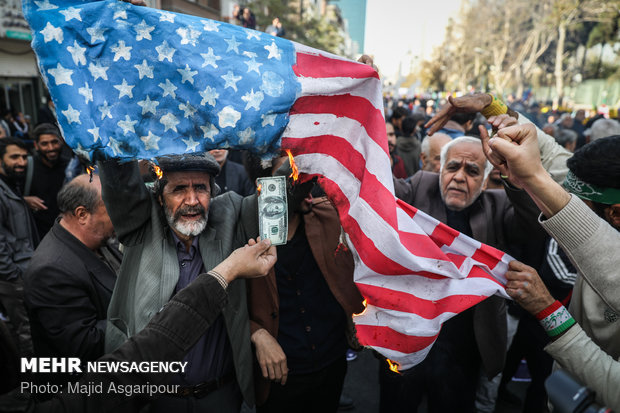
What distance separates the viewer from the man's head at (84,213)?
2.49m

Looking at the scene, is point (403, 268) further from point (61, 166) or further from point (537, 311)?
point (61, 166)

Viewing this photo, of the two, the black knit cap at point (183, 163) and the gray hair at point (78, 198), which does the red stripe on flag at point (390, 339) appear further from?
the gray hair at point (78, 198)

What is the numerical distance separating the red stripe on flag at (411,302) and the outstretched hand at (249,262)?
509mm

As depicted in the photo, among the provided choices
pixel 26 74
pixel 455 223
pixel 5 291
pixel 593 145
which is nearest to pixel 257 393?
pixel 5 291

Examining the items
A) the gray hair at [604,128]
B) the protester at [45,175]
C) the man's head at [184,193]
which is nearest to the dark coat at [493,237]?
the man's head at [184,193]

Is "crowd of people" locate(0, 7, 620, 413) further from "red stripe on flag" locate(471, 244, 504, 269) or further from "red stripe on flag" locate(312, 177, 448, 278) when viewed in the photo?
"red stripe on flag" locate(312, 177, 448, 278)

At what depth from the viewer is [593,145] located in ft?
6.29

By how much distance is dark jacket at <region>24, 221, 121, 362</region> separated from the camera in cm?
224

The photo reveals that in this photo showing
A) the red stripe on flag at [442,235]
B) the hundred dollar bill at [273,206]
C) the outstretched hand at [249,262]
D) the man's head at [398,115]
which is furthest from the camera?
the man's head at [398,115]

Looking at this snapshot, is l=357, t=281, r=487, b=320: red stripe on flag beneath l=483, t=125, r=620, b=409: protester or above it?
beneath

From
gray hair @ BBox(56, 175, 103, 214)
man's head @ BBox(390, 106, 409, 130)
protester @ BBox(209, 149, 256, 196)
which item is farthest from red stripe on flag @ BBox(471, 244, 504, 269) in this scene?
man's head @ BBox(390, 106, 409, 130)

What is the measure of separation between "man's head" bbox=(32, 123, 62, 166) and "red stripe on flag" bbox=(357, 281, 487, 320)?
474 cm

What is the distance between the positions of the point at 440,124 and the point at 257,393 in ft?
6.32

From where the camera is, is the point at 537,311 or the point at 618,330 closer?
the point at 618,330
